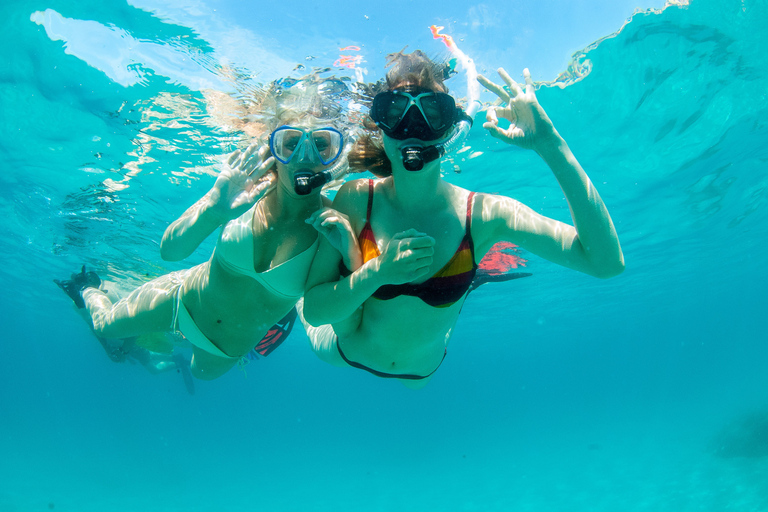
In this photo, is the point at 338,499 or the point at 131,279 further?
the point at 338,499

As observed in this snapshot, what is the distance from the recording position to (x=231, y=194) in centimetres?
356

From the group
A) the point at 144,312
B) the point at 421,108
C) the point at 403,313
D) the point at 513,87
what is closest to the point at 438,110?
the point at 421,108

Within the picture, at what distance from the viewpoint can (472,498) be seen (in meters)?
28.2

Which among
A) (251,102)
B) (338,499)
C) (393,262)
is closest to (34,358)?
(338,499)

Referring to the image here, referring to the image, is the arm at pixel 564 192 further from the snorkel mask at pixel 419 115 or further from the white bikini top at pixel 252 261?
the white bikini top at pixel 252 261

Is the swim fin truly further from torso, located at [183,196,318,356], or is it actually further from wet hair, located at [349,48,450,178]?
wet hair, located at [349,48,450,178]

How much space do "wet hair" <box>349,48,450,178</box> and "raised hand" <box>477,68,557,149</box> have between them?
1.74 feet

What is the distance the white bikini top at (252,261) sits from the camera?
12.1 ft

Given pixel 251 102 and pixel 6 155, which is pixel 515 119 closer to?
pixel 251 102

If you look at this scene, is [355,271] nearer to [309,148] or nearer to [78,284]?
[309,148]

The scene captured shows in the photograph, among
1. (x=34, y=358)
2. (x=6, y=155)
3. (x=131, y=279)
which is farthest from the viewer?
(x=34, y=358)

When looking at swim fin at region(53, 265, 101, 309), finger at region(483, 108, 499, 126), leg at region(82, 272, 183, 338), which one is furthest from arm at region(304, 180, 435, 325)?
swim fin at region(53, 265, 101, 309)

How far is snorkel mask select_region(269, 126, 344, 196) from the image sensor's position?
3.42 meters

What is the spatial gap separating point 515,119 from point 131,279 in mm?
26006
